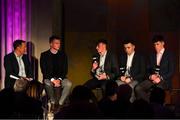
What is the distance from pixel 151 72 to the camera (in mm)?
8445

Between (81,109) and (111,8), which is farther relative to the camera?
(111,8)

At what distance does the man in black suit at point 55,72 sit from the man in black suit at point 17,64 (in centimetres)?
28

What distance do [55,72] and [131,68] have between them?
135 cm

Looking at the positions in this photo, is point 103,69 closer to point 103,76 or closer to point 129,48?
point 103,76

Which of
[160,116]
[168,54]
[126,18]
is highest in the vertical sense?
[126,18]

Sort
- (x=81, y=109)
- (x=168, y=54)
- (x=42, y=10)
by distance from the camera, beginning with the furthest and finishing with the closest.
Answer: (x=42, y=10) < (x=168, y=54) < (x=81, y=109)

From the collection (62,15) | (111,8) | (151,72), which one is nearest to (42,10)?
(62,15)

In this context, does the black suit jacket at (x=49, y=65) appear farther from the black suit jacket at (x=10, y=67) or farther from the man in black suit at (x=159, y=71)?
the man in black suit at (x=159, y=71)

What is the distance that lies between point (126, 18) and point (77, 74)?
61.5 inches

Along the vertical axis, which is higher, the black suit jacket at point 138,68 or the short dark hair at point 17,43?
the short dark hair at point 17,43

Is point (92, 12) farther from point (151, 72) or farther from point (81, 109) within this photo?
point (81, 109)

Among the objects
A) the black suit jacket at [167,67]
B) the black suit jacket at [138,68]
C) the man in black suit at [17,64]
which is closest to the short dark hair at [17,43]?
the man in black suit at [17,64]

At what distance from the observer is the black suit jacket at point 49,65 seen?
8570 mm


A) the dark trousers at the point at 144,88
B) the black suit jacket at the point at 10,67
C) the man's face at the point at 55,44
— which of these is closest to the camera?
the dark trousers at the point at 144,88
